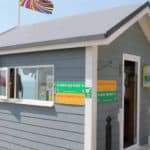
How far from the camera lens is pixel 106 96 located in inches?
213

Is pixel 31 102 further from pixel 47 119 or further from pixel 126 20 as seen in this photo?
pixel 126 20

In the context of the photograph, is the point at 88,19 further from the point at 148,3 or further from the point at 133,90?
the point at 133,90

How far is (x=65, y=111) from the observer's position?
5.36 metres

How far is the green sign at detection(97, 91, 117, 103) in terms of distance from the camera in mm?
5223

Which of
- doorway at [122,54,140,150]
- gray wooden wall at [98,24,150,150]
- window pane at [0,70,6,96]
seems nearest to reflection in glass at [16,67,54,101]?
window pane at [0,70,6,96]

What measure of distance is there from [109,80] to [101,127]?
3.12 feet

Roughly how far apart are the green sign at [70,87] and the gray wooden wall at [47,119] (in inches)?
3.2

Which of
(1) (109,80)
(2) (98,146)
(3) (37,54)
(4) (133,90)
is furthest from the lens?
(4) (133,90)

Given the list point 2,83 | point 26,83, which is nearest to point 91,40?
point 26,83

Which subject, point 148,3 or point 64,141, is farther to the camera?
point 148,3

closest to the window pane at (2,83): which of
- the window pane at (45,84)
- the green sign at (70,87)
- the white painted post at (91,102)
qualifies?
the window pane at (45,84)

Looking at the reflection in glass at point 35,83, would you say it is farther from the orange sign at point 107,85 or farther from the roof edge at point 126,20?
the roof edge at point 126,20

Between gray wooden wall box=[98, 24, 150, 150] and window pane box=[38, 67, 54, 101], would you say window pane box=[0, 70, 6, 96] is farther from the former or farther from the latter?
gray wooden wall box=[98, 24, 150, 150]

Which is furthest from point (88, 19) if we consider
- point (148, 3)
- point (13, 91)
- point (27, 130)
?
point (27, 130)
